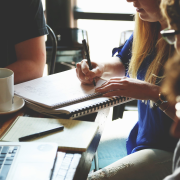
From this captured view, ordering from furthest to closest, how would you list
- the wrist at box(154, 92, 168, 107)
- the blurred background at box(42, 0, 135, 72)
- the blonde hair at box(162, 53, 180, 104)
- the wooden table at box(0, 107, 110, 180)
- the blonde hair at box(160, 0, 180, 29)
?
the blurred background at box(42, 0, 135, 72)
the wrist at box(154, 92, 168, 107)
the wooden table at box(0, 107, 110, 180)
the blonde hair at box(160, 0, 180, 29)
the blonde hair at box(162, 53, 180, 104)

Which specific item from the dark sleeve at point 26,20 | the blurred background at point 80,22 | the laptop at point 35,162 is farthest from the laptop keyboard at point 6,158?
the blurred background at point 80,22

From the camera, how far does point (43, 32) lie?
1166mm

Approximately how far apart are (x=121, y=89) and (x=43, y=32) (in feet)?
1.72

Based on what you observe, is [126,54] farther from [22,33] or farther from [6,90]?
[6,90]

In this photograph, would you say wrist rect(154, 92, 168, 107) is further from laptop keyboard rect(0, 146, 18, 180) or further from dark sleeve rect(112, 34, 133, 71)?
laptop keyboard rect(0, 146, 18, 180)

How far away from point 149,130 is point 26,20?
2.54ft

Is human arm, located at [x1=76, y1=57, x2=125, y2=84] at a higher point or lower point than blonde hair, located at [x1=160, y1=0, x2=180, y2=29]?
lower

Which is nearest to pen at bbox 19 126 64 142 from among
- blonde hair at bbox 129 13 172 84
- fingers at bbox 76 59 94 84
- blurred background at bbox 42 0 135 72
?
fingers at bbox 76 59 94 84

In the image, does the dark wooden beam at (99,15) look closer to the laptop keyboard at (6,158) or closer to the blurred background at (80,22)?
the blurred background at (80,22)

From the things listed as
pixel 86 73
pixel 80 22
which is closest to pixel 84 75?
pixel 86 73

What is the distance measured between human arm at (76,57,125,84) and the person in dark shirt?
0.73 feet

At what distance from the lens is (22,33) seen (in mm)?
1135

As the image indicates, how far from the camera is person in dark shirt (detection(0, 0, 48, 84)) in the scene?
1.14 m

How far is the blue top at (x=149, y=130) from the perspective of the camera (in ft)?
3.15
